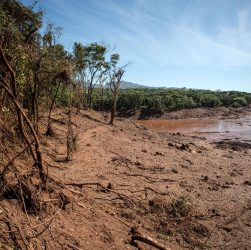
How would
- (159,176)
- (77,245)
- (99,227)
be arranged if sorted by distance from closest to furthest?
(77,245) → (99,227) → (159,176)

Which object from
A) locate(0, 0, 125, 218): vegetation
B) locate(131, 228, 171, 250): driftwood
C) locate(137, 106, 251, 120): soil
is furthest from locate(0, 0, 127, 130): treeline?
locate(137, 106, 251, 120): soil

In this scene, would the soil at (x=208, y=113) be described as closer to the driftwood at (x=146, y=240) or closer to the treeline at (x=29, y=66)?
the treeline at (x=29, y=66)

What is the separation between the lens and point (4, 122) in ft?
24.8

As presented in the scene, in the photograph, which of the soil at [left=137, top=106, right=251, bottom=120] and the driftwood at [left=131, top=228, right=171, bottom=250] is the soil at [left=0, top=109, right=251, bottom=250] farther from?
the soil at [left=137, top=106, right=251, bottom=120]

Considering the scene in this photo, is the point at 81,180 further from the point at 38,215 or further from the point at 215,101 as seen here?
the point at 215,101

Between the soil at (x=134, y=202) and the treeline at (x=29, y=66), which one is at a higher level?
the treeline at (x=29, y=66)

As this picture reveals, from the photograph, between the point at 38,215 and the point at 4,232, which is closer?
the point at 4,232

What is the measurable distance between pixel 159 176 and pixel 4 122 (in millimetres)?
6115

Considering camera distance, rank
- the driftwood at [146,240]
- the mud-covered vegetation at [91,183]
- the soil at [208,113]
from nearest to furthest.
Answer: the mud-covered vegetation at [91,183] < the driftwood at [146,240] < the soil at [208,113]

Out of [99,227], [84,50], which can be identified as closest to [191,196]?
[99,227]

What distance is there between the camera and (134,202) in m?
8.69

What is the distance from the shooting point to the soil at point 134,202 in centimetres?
594

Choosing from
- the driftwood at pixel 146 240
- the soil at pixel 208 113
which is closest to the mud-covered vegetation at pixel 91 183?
the driftwood at pixel 146 240

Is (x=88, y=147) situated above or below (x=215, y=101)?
below
